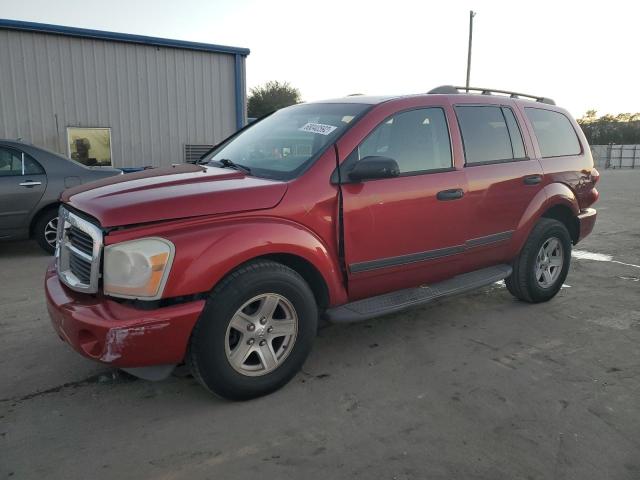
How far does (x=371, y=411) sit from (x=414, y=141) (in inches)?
76.4

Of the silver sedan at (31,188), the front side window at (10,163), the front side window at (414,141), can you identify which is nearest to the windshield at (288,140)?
the front side window at (414,141)

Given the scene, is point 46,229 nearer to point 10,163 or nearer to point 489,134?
point 10,163

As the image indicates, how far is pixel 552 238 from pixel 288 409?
10.3 feet

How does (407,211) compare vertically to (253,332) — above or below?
above

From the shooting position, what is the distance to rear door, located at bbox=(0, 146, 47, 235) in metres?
6.35

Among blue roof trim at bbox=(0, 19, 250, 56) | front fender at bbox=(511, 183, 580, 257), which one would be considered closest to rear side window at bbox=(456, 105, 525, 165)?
front fender at bbox=(511, 183, 580, 257)

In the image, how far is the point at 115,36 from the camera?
10344 millimetres

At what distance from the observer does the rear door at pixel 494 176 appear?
4.04 meters

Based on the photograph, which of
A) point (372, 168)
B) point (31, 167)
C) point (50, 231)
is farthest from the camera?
point (50, 231)

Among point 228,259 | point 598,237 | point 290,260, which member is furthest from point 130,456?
point 598,237

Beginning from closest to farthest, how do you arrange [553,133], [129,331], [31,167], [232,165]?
1. [129,331]
2. [232,165]
3. [553,133]
4. [31,167]

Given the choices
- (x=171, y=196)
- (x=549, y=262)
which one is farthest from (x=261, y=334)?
(x=549, y=262)

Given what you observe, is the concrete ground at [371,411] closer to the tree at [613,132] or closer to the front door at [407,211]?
the front door at [407,211]

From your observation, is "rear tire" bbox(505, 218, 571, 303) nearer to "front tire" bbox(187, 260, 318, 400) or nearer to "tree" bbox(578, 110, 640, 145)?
"front tire" bbox(187, 260, 318, 400)
